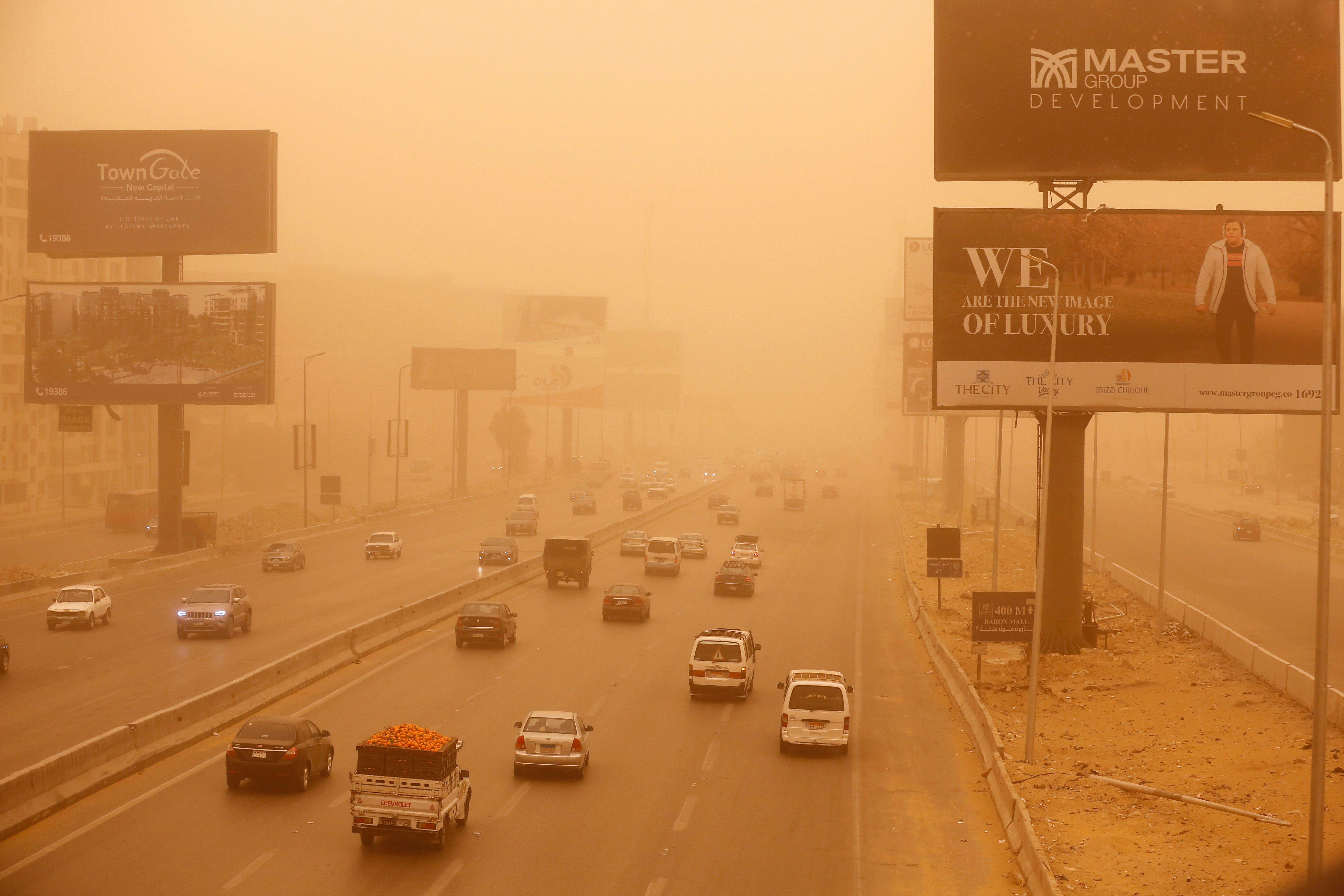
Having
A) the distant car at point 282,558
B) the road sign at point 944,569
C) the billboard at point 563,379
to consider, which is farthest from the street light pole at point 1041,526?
the billboard at point 563,379

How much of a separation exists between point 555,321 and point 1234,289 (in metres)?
126

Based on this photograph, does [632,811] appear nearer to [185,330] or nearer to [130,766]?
[130,766]

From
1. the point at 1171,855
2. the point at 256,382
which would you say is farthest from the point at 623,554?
the point at 1171,855

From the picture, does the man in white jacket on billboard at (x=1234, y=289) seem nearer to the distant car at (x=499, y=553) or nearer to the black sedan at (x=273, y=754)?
the black sedan at (x=273, y=754)

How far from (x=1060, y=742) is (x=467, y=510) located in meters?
80.5

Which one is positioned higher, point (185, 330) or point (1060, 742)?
point (185, 330)

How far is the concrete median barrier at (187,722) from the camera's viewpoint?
20297 mm

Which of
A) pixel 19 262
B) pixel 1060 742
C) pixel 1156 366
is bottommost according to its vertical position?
pixel 1060 742

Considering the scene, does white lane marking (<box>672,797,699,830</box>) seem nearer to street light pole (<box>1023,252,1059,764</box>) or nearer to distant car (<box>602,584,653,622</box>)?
street light pole (<box>1023,252,1059,764</box>)

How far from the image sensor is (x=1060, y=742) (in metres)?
29.3

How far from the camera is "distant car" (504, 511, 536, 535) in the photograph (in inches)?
3150

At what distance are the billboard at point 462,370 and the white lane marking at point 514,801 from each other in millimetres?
107614

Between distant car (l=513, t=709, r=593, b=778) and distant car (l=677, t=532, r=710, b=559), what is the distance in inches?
1793

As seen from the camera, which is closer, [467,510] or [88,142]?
[88,142]
